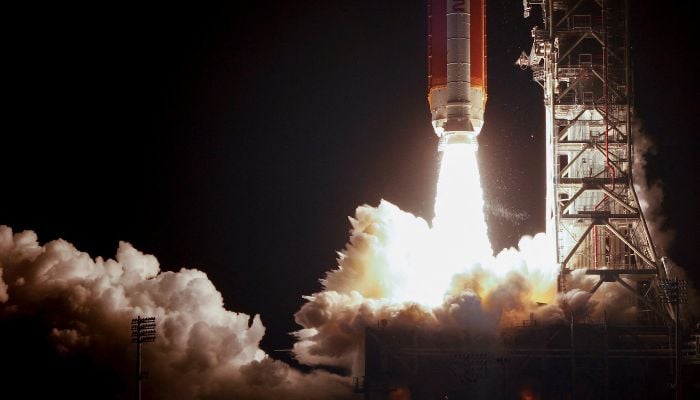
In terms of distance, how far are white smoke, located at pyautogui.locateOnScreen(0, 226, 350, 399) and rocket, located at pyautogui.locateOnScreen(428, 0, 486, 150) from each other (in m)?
10.3

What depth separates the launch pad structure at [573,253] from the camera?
52.8 metres

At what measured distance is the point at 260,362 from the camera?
5475cm

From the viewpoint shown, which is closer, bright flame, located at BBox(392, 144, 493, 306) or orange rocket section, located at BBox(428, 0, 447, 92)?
orange rocket section, located at BBox(428, 0, 447, 92)

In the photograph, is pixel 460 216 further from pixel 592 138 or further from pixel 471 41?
pixel 471 41

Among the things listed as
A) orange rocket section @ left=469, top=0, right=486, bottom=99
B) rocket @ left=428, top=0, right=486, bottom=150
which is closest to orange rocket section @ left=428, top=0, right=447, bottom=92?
Result: rocket @ left=428, top=0, right=486, bottom=150

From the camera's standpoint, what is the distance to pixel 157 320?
180 ft

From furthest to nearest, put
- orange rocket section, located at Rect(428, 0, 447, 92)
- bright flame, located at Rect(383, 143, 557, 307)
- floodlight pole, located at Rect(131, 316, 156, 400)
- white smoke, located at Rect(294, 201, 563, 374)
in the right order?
bright flame, located at Rect(383, 143, 557, 307) < orange rocket section, located at Rect(428, 0, 447, 92) < white smoke, located at Rect(294, 201, 563, 374) < floodlight pole, located at Rect(131, 316, 156, 400)

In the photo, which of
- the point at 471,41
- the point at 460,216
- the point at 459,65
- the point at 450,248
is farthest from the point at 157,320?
the point at 471,41

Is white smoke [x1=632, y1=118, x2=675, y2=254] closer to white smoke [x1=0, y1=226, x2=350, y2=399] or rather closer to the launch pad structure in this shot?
the launch pad structure

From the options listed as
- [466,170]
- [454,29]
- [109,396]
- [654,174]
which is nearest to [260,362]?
[109,396]

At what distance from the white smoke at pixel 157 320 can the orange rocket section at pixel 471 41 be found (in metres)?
11.7

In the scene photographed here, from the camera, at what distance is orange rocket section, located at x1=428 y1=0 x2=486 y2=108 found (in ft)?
176

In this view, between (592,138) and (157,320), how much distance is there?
17247 mm

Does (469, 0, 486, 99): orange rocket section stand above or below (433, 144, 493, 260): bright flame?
above
